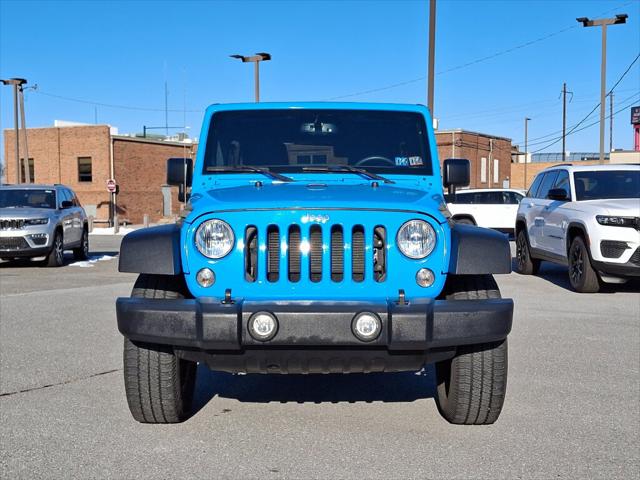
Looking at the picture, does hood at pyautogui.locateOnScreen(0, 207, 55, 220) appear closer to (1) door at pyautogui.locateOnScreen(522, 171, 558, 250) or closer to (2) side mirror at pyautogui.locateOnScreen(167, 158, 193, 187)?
(1) door at pyautogui.locateOnScreen(522, 171, 558, 250)

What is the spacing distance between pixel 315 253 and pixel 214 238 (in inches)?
22.0

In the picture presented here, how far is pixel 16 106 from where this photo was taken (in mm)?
35094

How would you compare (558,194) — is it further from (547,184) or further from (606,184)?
(547,184)

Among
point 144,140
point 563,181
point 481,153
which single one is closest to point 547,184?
point 563,181

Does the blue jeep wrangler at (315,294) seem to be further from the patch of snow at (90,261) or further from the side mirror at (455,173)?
the patch of snow at (90,261)

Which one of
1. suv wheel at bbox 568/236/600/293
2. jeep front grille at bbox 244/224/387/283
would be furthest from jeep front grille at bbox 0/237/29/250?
jeep front grille at bbox 244/224/387/283

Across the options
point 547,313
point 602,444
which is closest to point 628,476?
point 602,444

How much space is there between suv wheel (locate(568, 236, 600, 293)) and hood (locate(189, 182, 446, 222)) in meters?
6.48

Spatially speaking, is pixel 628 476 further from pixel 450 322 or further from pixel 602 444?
pixel 450 322

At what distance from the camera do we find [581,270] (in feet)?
34.6

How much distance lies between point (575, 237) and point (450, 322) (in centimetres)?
758

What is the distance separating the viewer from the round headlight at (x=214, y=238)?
405 cm

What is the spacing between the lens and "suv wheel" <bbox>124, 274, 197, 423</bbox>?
13.8 ft

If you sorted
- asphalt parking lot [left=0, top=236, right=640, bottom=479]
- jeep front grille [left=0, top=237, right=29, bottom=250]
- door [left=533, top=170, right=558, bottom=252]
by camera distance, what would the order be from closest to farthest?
asphalt parking lot [left=0, top=236, right=640, bottom=479] → door [left=533, top=170, right=558, bottom=252] → jeep front grille [left=0, top=237, right=29, bottom=250]
